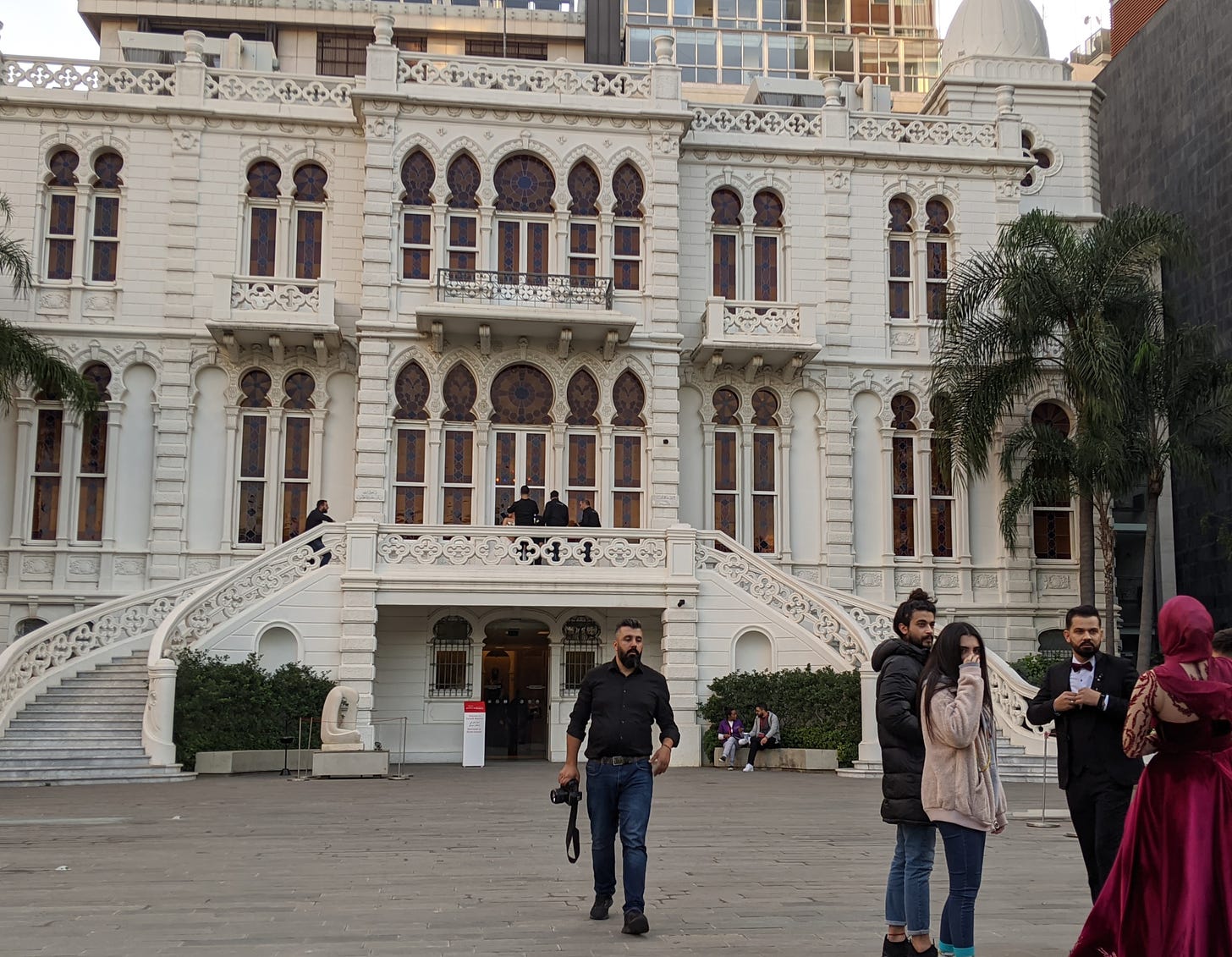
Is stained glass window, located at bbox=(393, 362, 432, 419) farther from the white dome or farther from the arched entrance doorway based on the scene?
the white dome

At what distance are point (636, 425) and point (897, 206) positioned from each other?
8407 millimetres

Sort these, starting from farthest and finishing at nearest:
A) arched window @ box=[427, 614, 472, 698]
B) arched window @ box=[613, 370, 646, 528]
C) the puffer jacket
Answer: arched window @ box=[613, 370, 646, 528] < arched window @ box=[427, 614, 472, 698] < the puffer jacket

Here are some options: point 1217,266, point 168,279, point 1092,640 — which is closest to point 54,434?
point 168,279

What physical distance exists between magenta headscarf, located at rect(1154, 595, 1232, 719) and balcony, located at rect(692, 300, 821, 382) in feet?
75.6

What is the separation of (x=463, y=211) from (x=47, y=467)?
33.5 ft

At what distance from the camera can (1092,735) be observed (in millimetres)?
8078

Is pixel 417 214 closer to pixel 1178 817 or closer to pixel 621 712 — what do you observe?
pixel 621 712

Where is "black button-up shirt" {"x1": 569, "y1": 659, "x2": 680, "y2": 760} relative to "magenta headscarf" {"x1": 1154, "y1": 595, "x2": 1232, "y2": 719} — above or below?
below

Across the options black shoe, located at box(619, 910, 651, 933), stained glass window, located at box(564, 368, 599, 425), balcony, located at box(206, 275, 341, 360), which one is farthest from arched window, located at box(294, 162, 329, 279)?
black shoe, located at box(619, 910, 651, 933)

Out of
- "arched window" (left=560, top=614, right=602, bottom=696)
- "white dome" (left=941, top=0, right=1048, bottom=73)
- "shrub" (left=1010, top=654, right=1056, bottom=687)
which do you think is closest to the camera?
"arched window" (left=560, top=614, right=602, bottom=696)

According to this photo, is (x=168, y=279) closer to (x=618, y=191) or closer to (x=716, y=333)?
(x=618, y=191)

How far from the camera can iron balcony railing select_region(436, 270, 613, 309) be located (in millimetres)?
28734

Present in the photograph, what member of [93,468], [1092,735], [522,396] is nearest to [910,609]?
[1092,735]

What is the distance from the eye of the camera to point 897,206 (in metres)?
32.2
